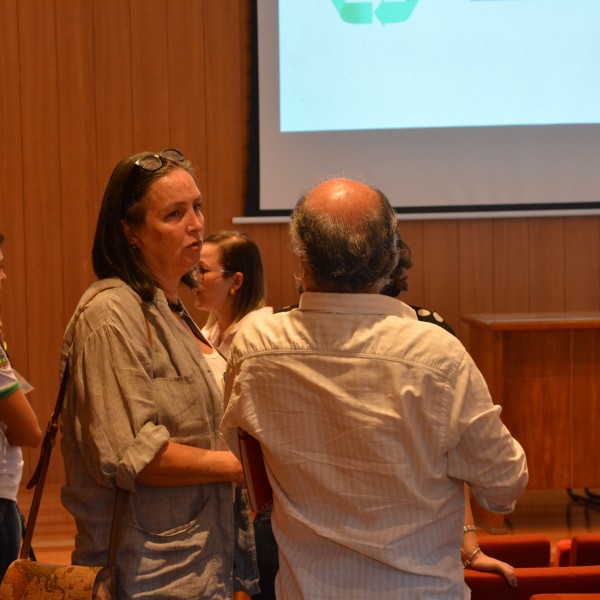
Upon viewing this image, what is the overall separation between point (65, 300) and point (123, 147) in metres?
0.94

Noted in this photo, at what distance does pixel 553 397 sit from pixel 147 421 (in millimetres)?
2922

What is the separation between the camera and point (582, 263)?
5.10 m

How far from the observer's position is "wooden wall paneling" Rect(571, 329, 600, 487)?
4172mm

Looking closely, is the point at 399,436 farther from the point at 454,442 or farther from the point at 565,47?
the point at 565,47

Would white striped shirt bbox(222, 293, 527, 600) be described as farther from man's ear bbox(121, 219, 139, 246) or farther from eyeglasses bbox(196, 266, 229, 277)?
eyeglasses bbox(196, 266, 229, 277)

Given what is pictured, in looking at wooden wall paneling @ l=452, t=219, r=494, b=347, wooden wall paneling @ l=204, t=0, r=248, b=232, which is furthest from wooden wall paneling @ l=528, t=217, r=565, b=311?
wooden wall paneling @ l=204, t=0, r=248, b=232

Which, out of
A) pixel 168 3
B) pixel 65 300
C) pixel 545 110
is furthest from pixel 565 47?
pixel 65 300

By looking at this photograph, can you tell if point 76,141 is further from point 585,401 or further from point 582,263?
point 585,401

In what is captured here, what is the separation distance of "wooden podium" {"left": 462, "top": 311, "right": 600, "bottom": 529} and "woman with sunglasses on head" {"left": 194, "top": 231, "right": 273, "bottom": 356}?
1.25 m

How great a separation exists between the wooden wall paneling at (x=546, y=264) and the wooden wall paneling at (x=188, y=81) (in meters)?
1.94

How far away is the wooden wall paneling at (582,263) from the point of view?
5078 mm

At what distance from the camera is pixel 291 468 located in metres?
1.45

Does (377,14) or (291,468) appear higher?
(377,14)

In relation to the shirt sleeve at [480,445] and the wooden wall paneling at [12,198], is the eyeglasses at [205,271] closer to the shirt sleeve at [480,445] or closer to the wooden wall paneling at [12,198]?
the wooden wall paneling at [12,198]
